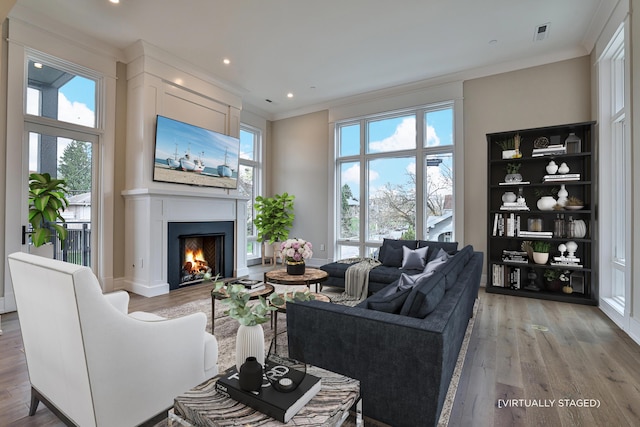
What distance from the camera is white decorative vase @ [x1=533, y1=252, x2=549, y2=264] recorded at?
440 centimetres

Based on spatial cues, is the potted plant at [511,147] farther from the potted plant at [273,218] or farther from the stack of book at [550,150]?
the potted plant at [273,218]

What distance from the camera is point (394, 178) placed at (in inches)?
240

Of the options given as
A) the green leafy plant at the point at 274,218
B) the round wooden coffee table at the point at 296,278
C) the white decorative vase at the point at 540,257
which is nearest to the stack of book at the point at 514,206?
the white decorative vase at the point at 540,257

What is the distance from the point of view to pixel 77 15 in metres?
3.74

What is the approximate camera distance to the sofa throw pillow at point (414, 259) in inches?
174

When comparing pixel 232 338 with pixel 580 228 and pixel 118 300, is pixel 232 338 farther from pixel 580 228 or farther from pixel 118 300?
pixel 580 228

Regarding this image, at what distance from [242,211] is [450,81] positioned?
443 centimetres

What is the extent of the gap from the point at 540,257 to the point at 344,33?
4.17 meters

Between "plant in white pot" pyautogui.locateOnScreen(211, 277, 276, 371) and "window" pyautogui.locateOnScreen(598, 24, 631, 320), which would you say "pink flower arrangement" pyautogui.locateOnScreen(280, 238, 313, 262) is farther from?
"window" pyautogui.locateOnScreen(598, 24, 631, 320)

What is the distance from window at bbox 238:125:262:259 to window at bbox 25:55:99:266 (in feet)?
9.70

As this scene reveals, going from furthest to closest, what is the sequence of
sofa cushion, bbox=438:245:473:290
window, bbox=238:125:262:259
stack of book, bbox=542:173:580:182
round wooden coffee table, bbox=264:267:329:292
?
window, bbox=238:125:262:259 → stack of book, bbox=542:173:580:182 → round wooden coffee table, bbox=264:267:329:292 → sofa cushion, bbox=438:245:473:290

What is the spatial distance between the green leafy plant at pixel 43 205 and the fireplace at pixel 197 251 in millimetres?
1327

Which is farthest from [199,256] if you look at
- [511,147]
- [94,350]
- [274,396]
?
[511,147]

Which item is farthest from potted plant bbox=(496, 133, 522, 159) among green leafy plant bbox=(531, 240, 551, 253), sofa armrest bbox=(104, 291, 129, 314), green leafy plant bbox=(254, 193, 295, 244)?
sofa armrest bbox=(104, 291, 129, 314)
